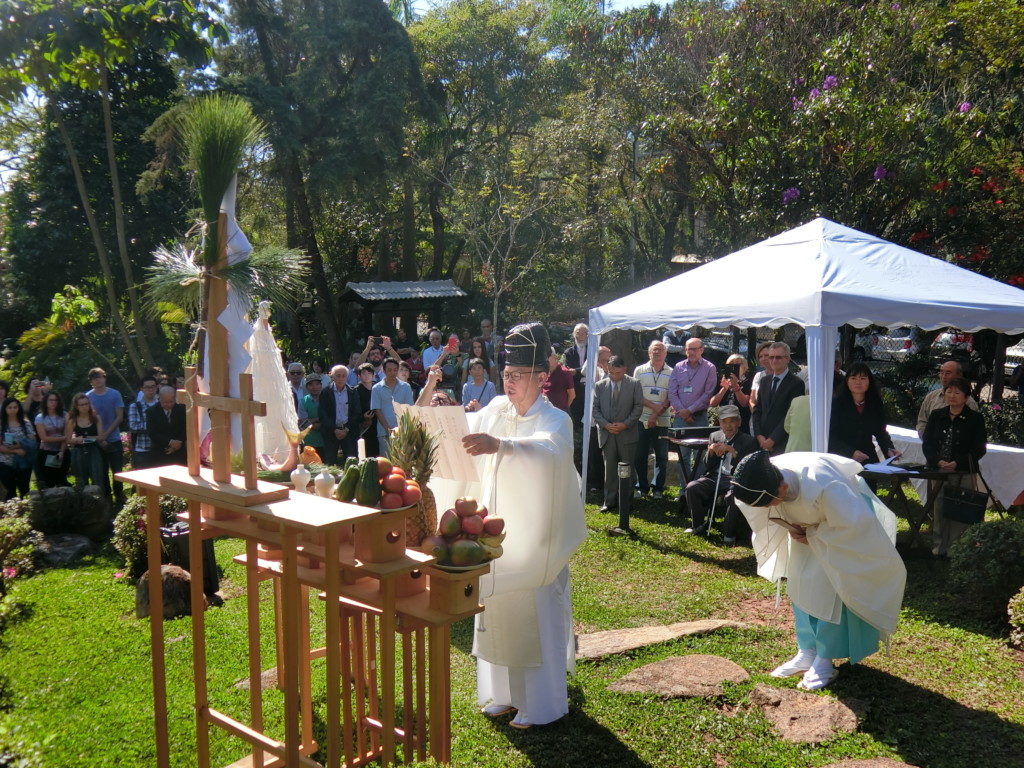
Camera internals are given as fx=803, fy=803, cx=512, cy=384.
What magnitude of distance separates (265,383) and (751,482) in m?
2.84

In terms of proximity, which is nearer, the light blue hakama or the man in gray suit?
the light blue hakama

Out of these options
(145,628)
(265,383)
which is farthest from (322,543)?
(145,628)

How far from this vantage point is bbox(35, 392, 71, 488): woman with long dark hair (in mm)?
9969

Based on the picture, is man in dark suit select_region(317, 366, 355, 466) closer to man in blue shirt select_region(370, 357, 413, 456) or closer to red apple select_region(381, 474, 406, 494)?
man in blue shirt select_region(370, 357, 413, 456)

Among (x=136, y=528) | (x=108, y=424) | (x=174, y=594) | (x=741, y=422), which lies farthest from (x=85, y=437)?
(x=741, y=422)

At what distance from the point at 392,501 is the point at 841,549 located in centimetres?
288

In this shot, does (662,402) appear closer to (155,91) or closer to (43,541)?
(43,541)

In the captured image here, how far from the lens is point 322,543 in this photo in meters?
3.72

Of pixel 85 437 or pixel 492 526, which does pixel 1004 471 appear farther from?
pixel 85 437

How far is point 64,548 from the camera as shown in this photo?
8.78 meters

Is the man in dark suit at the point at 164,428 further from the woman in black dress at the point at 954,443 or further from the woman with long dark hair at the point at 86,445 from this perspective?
the woman in black dress at the point at 954,443

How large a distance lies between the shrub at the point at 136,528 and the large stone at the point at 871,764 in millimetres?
6014

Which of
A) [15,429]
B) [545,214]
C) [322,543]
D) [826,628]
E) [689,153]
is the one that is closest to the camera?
[322,543]

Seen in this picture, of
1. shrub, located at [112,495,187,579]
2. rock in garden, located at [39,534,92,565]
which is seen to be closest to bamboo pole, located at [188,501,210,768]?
shrub, located at [112,495,187,579]
